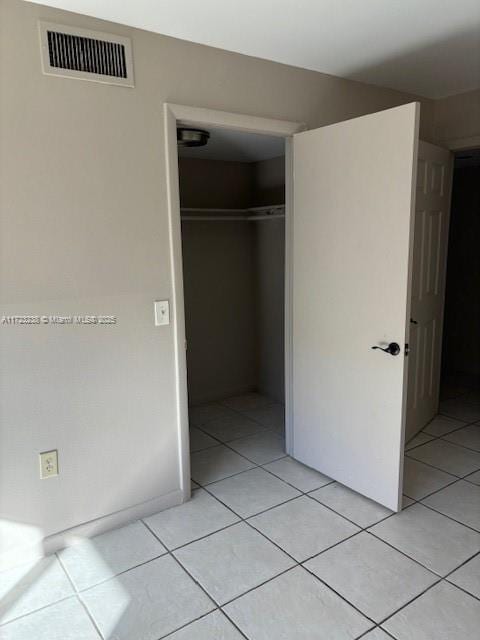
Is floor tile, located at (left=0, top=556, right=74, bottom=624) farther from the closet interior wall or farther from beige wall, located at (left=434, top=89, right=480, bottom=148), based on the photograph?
beige wall, located at (left=434, top=89, right=480, bottom=148)

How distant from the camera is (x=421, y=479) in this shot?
2.83 metres

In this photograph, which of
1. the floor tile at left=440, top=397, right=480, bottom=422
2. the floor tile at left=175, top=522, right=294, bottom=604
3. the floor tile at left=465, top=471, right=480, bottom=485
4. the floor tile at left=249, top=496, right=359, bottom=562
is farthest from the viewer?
the floor tile at left=440, top=397, right=480, bottom=422

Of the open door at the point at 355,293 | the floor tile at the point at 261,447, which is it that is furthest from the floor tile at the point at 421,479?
the floor tile at the point at 261,447

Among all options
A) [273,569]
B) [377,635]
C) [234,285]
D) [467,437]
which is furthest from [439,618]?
[234,285]

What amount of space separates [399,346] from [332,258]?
0.62m

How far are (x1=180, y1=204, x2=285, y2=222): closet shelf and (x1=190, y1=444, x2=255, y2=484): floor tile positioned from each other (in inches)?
72.2

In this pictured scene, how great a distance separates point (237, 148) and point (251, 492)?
2.47 m

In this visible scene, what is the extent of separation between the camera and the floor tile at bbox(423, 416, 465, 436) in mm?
3492

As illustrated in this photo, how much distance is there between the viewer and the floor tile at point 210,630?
1755 millimetres

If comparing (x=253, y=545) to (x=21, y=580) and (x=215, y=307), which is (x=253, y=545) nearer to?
(x=21, y=580)

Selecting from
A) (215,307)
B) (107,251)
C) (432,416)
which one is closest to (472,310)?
(432,416)

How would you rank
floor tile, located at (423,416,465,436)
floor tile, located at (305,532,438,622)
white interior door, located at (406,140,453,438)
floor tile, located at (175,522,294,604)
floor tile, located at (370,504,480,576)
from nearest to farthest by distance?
floor tile, located at (305,532,438,622) → floor tile, located at (175,522,294,604) → floor tile, located at (370,504,480,576) → white interior door, located at (406,140,453,438) → floor tile, located at (423,416,465,436)

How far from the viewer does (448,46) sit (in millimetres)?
2486

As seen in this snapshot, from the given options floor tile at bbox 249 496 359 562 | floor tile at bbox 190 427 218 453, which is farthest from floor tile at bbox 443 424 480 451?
floor tile at bbox 190 427 218 453
